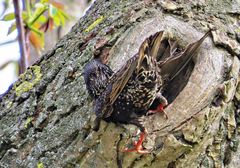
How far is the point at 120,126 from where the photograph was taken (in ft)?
5.96

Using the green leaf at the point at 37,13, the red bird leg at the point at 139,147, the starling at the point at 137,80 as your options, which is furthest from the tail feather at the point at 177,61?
the green leaf at the point at 37,13

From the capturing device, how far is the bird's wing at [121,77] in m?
1.83

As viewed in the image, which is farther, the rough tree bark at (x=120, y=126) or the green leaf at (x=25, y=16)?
the green leaf at (x=25, y=16)

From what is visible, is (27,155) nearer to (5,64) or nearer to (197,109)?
(197,109)

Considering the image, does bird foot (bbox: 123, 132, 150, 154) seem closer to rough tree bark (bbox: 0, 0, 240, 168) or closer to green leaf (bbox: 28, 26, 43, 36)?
rough tree bark (bbox: 0, 0, 240, 168)

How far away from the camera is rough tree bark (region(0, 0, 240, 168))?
183cm

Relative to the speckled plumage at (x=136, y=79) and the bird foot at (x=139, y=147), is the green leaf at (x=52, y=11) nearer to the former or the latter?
the speckled plumage at (x=136, y=79)

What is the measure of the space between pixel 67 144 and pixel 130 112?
255 mm

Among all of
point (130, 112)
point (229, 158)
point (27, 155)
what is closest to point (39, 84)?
point (27, 155)

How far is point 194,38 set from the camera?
210 cm

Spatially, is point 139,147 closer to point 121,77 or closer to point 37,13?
point 121,77

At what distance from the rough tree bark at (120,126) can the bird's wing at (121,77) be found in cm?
6

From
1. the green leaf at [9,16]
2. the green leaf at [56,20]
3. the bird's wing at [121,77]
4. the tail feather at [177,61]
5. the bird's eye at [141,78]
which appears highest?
the green leaf at [9,16]

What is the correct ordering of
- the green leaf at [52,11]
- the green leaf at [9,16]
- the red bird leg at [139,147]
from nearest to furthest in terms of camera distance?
the red bird leg at [139,147], the green leaf at [9,16], the green leaf at [52,11]
